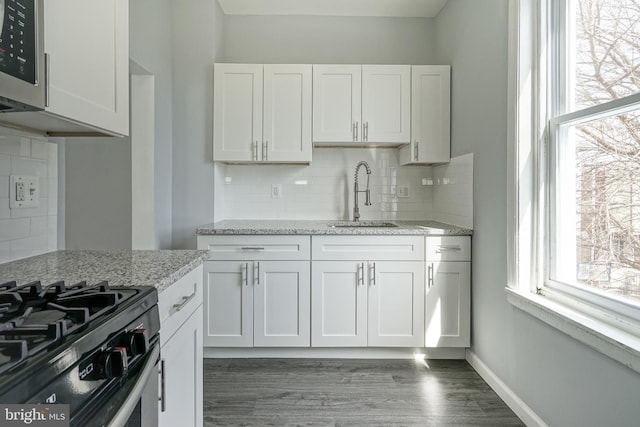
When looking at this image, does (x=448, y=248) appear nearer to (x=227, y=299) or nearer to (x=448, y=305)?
(x=448, y=305)

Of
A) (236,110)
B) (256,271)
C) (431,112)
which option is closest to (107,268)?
(256,271)

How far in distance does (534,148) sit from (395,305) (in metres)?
1.36

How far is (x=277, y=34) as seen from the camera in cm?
342

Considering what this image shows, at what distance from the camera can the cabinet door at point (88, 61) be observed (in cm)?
112

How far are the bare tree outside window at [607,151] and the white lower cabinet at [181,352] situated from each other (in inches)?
64.5

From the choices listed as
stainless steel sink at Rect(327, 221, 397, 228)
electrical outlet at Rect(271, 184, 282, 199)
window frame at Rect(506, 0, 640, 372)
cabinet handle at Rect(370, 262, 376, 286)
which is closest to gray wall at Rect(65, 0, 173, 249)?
electrical outlet at Rect(271, 184, 282, 199)

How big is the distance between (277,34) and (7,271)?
9.25ft

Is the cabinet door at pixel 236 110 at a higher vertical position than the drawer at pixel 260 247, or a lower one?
higher

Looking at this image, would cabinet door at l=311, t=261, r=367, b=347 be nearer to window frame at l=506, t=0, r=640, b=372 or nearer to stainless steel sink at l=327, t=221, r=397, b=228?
stainless steel sink at l=327, t=221, r=397, b=228

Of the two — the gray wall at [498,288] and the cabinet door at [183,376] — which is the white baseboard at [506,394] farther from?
the cabinet door at [183,376]

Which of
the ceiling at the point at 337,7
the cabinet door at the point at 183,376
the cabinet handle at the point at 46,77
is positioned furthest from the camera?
the ceiling at the point at 337,7

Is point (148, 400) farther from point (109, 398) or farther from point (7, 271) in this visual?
point (7, 271)

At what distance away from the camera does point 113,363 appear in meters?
0.78

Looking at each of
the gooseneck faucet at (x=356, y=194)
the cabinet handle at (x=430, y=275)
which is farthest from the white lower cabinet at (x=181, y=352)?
the gooseneck faucet at (x=356, y=194)
